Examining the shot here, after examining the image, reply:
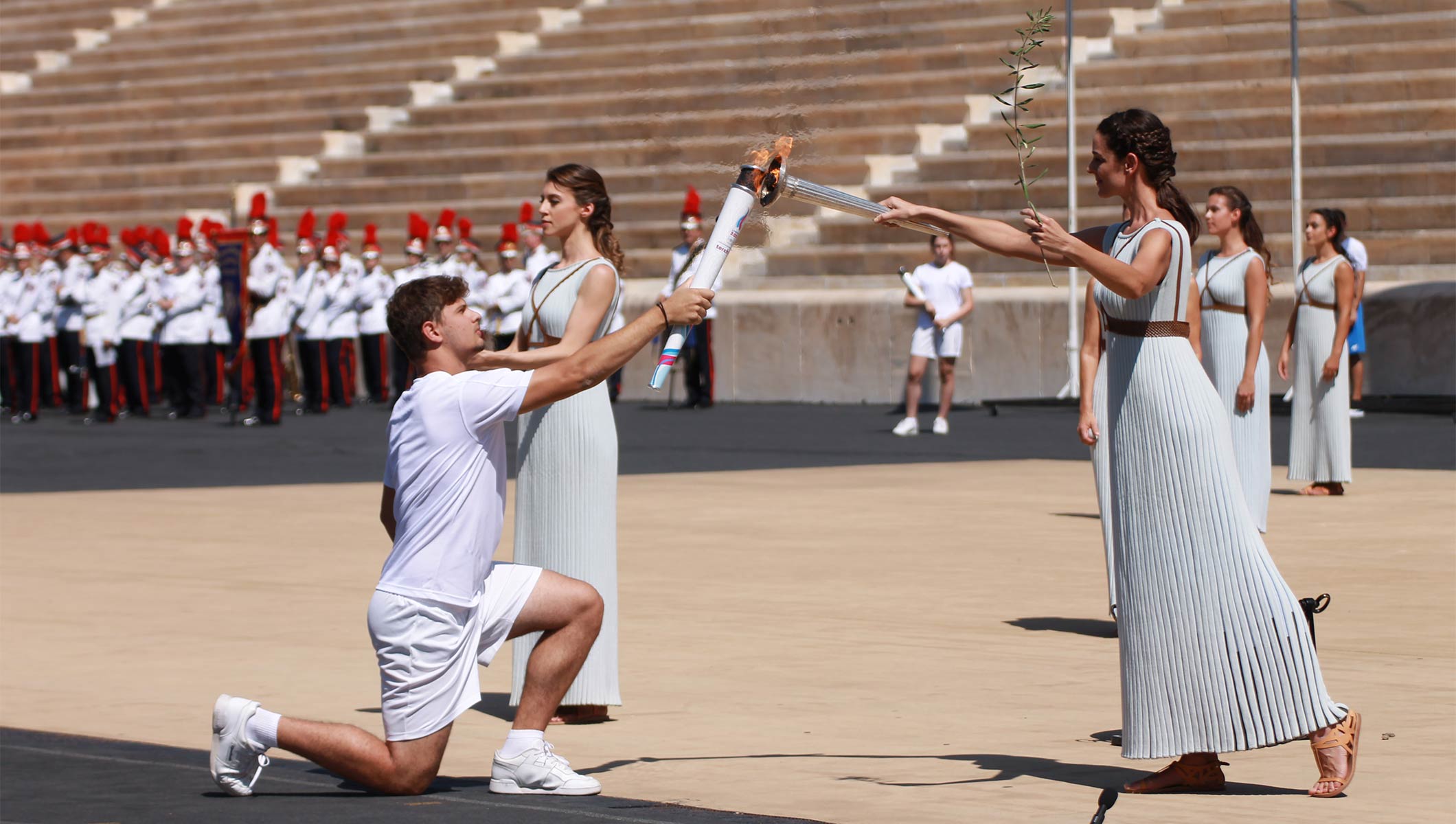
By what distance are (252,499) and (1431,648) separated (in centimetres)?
848

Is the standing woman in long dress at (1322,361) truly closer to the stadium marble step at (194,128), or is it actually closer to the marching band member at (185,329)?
the marching band member at (185,329)

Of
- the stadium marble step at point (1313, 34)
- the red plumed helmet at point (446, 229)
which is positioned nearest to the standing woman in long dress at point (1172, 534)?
the stadium marble step at point (1313, 34)

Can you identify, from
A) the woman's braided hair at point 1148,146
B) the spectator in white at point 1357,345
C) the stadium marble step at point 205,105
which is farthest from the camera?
the stadium marble step at point 205,105

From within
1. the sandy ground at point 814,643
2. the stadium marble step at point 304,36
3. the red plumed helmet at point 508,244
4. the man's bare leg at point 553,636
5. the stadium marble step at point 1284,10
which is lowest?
the sandy ground at point 814,643

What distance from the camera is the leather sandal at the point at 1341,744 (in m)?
5.64

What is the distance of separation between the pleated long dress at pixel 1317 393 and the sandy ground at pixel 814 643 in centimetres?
27

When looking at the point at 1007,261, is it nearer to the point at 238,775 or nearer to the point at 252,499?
the point at 252,499

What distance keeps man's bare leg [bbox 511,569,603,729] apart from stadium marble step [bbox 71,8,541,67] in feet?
85.8

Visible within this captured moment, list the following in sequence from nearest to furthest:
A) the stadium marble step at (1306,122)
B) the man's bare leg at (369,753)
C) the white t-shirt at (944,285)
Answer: the man's bare leg at (369,753) → the white t-shirt at (944,285) → the stadium marble step at (1306,122)

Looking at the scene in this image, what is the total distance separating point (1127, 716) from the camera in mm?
5875

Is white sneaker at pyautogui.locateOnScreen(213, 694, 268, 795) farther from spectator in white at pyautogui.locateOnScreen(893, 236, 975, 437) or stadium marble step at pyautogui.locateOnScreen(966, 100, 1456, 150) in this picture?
stadium marble step at pyautogui.locateOnScreen(966, 100, 1456, 150)

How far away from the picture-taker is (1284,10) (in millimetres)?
24031

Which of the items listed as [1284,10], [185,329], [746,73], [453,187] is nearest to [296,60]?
[453,187]

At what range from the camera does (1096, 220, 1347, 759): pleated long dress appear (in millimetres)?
5703
